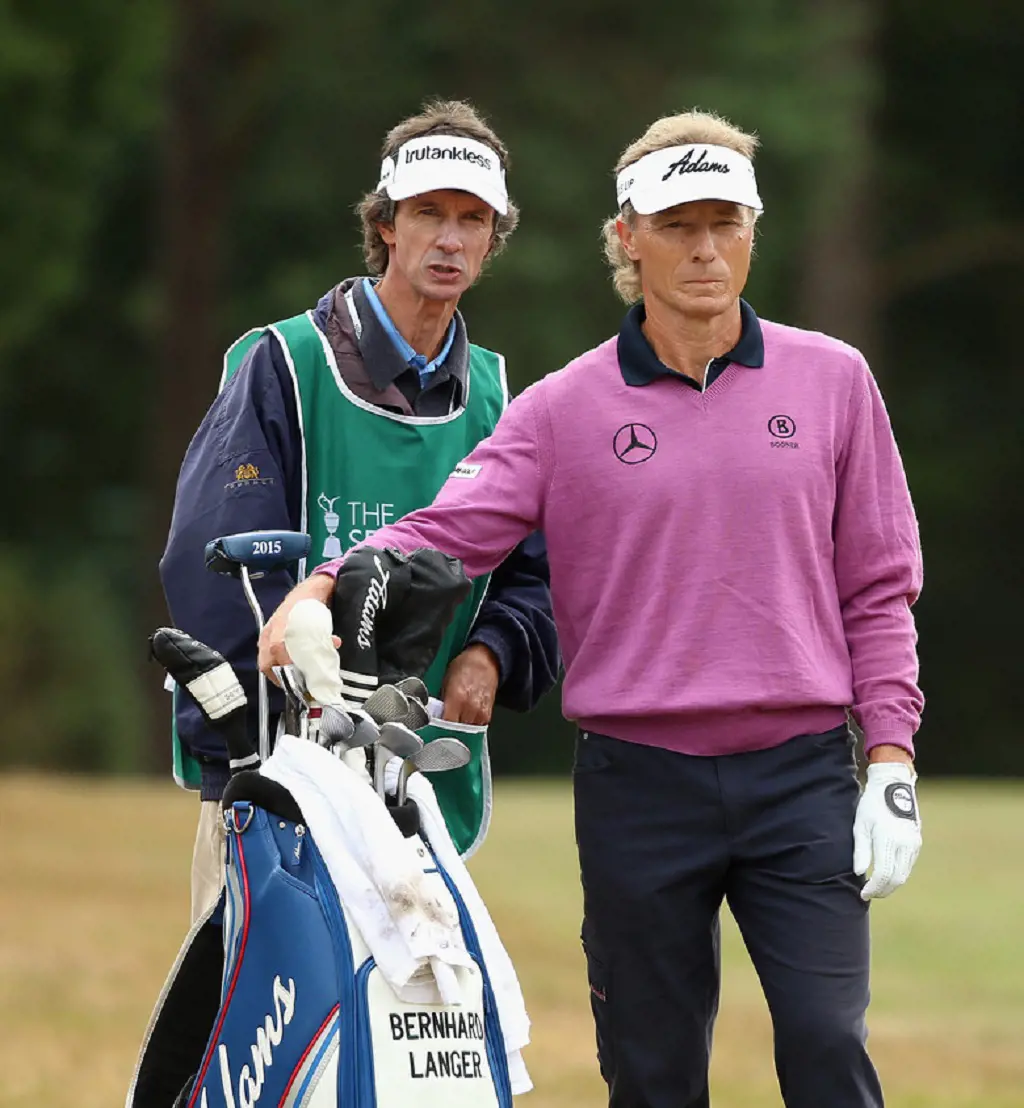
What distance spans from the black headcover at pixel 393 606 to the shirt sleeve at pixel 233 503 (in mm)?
455

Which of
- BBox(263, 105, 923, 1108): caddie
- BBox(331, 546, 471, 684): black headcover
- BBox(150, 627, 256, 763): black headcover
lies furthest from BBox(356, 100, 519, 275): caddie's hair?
BBox(150, 627, 256, 763): black headcover

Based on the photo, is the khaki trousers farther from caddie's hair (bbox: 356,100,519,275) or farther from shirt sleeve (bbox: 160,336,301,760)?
caddie's hair (bbox: 356,100,519,275)

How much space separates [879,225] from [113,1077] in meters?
18.7

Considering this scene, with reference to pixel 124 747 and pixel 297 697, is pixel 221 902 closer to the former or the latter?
pixel 297 697

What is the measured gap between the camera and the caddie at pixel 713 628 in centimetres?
392

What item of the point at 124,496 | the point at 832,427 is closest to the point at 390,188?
the point at 832,427

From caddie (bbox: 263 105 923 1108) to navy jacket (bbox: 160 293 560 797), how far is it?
0.89ft

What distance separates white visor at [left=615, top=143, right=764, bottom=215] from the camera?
13.1ft

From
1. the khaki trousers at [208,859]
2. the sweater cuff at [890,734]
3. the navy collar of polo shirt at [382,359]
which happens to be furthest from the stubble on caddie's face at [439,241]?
the sweater cuff at [890,734]

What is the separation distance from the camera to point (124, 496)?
953 inches

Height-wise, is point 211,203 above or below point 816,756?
above

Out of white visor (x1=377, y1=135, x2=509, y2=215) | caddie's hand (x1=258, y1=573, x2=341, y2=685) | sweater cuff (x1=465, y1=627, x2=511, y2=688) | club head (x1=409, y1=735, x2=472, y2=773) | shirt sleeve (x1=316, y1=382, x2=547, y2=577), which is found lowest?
club head (x1=409, y1=735, x2=472, y2=773)

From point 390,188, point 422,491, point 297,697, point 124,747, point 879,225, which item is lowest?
point 124,747

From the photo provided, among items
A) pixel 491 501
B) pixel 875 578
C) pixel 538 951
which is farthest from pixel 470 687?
pixel 538 951
